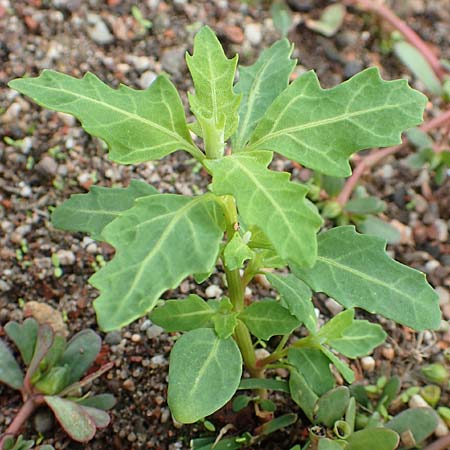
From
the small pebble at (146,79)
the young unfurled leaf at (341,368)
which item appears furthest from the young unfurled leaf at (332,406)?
the small pebble at (146,79)

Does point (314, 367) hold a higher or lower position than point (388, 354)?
higher

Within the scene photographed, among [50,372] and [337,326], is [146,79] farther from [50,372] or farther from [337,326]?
[337,326]

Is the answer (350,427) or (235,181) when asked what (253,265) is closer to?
(235,181)

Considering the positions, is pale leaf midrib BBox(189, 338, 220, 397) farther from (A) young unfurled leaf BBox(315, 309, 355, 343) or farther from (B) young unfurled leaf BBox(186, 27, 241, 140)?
(B) young unfurled leaf BBox(186, 27, 241, 140)

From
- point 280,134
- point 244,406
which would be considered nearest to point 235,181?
point 280,134

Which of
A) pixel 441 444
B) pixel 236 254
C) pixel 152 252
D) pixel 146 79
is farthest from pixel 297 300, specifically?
pixel 146 79

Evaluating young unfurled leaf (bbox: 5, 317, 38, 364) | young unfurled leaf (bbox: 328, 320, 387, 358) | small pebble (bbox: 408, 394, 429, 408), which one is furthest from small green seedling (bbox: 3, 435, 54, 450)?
small pebble (bbox: 408, 394, 429, 408)
